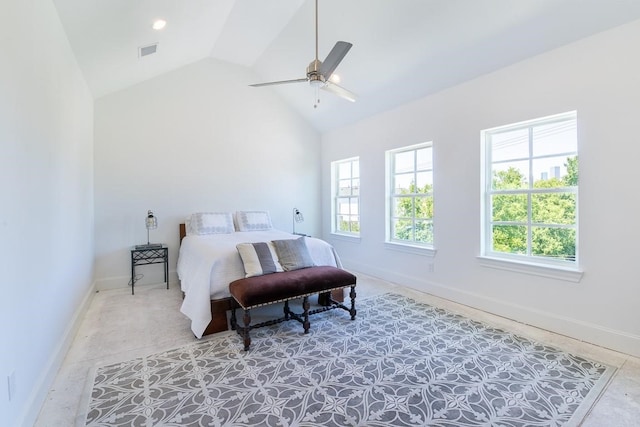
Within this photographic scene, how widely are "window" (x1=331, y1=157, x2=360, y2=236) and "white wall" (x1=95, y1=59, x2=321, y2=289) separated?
515 mm

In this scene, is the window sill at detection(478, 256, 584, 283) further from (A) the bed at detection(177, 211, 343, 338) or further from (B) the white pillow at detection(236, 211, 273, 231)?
(B) the white pillow at detection(236, 211, 273, 231)

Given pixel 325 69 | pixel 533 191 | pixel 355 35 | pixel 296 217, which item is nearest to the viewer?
pixel 325 69

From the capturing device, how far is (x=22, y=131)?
177 centimetres

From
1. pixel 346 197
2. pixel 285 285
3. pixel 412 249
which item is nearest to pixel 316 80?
pixel 285 285

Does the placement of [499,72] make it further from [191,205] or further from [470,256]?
[191,205]

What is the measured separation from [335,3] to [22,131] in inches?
122

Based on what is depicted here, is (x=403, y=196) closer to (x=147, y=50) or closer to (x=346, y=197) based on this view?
(x=346, y=197)

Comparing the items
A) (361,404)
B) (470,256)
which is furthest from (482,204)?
(361,404)

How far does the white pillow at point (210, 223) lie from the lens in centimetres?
470

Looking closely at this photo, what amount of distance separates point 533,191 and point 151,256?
5.08m

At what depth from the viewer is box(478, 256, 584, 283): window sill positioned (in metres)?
2.85

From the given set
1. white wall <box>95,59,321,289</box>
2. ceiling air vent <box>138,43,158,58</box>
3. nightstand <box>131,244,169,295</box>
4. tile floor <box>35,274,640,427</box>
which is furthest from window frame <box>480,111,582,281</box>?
nightstand <box>131,244,169,295</box>

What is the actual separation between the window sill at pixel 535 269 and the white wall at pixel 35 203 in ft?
13.0

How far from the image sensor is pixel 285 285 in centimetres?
288
